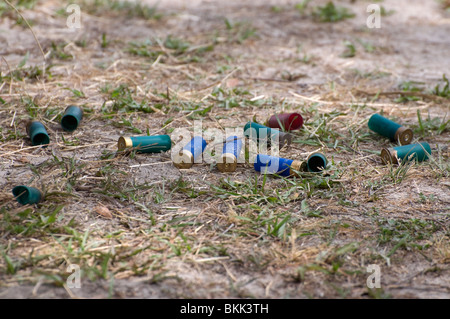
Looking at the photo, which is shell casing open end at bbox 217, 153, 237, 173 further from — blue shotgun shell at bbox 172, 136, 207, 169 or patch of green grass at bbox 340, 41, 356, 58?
patch of green grass at bbox 340, 41, 356, 58

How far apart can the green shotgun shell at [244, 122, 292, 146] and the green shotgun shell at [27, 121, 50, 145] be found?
1418 millimetres

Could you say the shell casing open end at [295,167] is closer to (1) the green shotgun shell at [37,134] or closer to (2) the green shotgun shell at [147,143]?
(2) the green shotgun shell at [147,143]

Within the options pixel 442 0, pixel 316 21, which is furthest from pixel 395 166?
pixel 442 0

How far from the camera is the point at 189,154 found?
3.23 metres

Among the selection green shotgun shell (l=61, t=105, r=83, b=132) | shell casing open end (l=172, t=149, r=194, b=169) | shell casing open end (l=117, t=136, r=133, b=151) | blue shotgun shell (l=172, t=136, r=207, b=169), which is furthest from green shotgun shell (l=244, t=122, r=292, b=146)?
green shotgun shell (l=61, t=105, r=83, b=132)

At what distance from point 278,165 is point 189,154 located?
577 millimetres

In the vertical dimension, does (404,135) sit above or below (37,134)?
below

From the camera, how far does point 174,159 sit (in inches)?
129

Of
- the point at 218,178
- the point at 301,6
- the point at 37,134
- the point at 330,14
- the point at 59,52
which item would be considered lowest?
the point at 218,178

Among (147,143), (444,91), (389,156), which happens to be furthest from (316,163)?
(444,91)

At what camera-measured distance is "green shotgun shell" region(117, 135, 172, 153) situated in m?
3.35

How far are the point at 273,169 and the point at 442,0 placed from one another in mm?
Result: 5901

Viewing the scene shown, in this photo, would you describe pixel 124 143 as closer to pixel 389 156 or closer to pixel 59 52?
pixel 389 156
